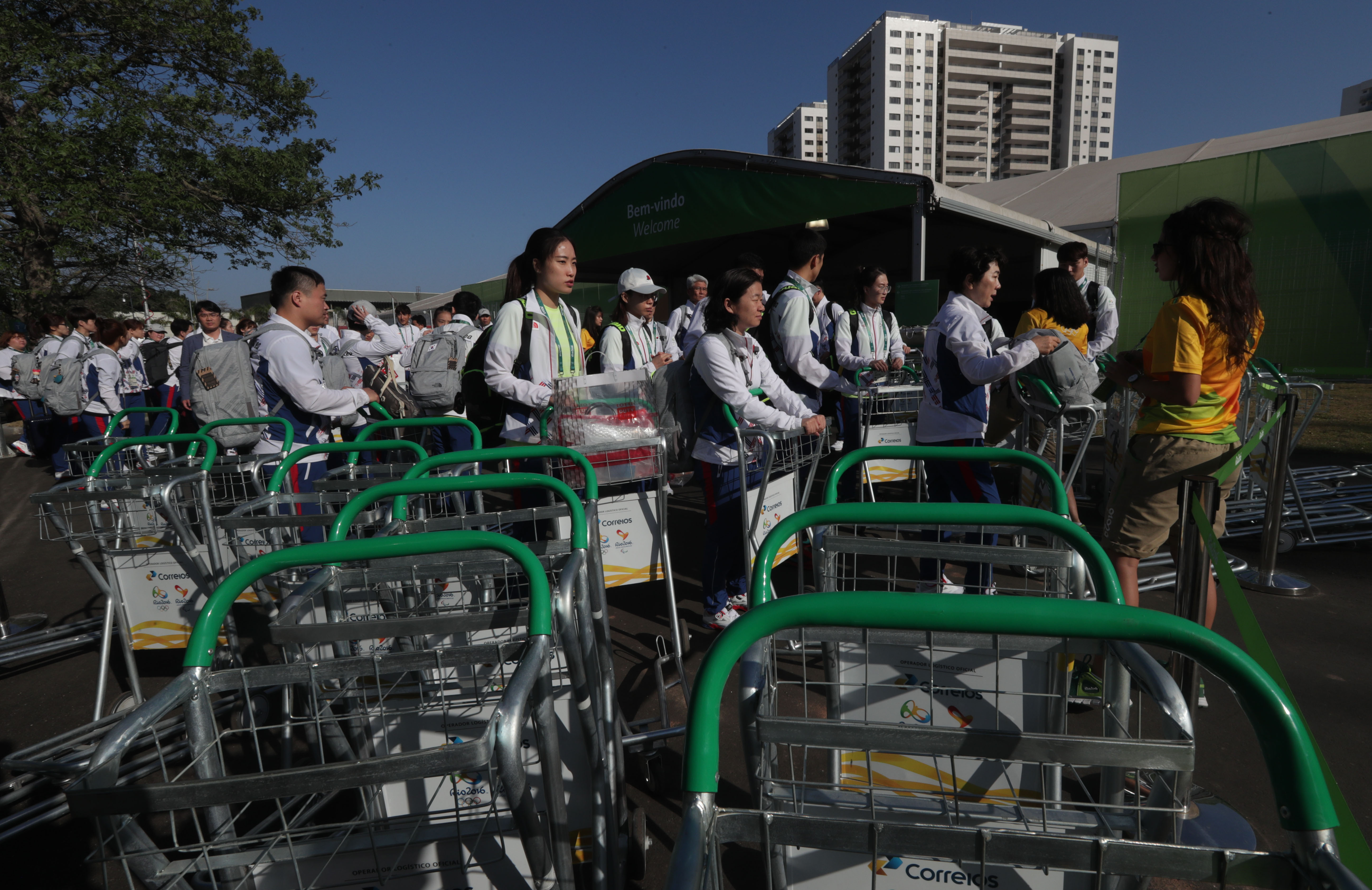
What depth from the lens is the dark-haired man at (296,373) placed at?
363cm

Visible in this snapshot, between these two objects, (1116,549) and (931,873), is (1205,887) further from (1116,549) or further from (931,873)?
(931,873)

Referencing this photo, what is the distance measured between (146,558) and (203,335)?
6645mm

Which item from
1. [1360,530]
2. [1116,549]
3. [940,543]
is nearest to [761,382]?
[1116,549]

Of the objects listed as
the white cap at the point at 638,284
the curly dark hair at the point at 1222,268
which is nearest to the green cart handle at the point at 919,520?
the curly dark hair at the point at 1222,268

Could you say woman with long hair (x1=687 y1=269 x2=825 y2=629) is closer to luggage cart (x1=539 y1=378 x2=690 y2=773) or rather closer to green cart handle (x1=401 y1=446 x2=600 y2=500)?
luggage cart (x1=539 y1=378 x2=690 y2=773)

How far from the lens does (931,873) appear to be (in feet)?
4.12

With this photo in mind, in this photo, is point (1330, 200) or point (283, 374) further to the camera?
point (1330, 200)

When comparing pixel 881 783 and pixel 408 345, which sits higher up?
pixel 408 345

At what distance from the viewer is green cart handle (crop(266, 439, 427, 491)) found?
274 centimetres

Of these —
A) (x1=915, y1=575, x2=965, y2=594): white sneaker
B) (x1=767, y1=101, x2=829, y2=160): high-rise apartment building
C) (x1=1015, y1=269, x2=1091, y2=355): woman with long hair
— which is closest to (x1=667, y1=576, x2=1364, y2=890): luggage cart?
(x1=915, y1=575, x2=965, y2=594): white sneaker

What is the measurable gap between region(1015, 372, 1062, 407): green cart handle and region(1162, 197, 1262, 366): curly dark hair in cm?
103

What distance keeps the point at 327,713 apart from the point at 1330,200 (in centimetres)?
1347

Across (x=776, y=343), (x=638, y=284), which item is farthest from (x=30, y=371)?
(x=776, y=343)

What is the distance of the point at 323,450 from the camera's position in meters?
2.97
